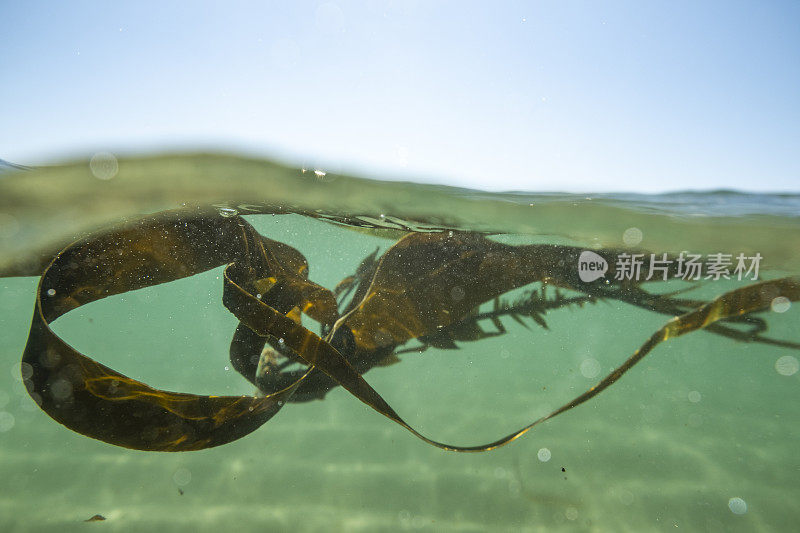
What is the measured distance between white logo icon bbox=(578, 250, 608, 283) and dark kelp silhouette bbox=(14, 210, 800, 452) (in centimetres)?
112

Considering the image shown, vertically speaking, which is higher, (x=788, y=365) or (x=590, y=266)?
(x=590, y=266)

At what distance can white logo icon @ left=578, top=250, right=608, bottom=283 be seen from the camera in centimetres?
695

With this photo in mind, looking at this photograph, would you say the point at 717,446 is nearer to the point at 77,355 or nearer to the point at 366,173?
the point at 366,173

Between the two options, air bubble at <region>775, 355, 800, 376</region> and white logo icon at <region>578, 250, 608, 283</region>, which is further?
air bubble at <region>775, 355, 800, 376</region>

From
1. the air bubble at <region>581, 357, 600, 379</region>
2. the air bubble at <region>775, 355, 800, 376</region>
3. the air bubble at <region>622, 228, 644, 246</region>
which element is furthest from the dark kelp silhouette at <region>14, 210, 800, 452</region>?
the air bubble at <region>775, 355, 800, 376</region>

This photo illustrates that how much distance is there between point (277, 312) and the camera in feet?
10.9

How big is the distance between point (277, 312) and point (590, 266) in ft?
21.6

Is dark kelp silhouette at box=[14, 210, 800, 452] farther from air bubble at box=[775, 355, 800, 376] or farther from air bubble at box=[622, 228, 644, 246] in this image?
air bubble at box=[775, 355, 800, 376]

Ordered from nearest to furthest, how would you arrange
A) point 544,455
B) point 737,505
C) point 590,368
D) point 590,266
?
1. point 737,505
2. point 544,455
3. point 590,266
4. point 590,368

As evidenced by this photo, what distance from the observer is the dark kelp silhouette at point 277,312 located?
307 cm

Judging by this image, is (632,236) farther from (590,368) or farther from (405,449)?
(590,368)

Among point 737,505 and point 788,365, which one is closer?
point 737,505

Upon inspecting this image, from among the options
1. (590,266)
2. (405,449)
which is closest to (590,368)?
(590,266)

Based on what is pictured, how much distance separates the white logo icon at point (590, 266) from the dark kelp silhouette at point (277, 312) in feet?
3.66
